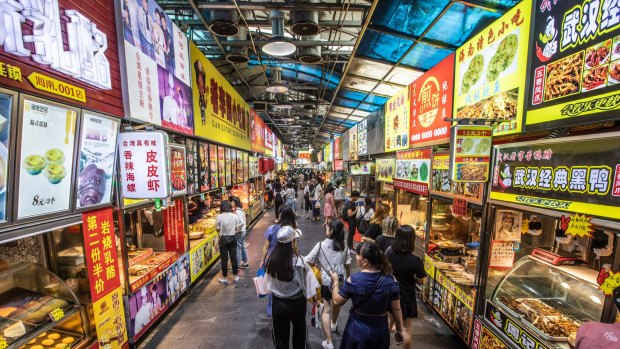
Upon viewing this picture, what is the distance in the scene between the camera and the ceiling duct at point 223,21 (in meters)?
5.74

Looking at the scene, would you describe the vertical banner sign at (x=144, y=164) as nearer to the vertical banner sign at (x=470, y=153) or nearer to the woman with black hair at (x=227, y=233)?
the woman with black hair at (x=227, y=233)

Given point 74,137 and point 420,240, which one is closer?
point 74,137

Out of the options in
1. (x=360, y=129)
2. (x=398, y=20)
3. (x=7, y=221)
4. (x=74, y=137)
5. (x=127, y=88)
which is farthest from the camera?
(x=360, y=129)

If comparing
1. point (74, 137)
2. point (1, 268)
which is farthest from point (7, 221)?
point (1, 268)

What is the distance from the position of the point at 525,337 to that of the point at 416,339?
1.83 metres

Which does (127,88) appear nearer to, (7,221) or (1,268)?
(7,221)

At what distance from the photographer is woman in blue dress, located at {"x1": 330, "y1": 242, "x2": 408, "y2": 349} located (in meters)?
2.86

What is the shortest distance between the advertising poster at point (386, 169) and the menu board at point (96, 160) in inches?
300

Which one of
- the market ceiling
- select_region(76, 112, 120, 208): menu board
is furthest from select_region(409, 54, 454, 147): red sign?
select_region(76, 112, 120, 208): menu board

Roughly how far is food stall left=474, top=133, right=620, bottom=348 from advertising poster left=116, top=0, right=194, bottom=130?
6027mm

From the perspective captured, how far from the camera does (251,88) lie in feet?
42.4

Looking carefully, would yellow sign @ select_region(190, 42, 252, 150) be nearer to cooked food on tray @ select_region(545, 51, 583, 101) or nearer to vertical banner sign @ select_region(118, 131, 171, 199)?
vertical banner sign @ select_region(118, 131, 171, 199)

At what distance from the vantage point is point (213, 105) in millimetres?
8352

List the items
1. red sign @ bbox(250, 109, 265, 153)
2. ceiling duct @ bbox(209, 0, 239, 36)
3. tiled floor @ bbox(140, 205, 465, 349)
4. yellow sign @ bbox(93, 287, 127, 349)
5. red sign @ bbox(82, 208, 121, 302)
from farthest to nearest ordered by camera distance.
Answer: red sign @ bbox(250, 109, 265, 153) < ceiling duct @ bbox(209, 0, 239, 36) < tiled floor @ bbox(140, 205, 465, 349) < yellow sign @ bbox(93, 287, 127, 349) < red sign @ bbox(82, 208, 121, 302)
